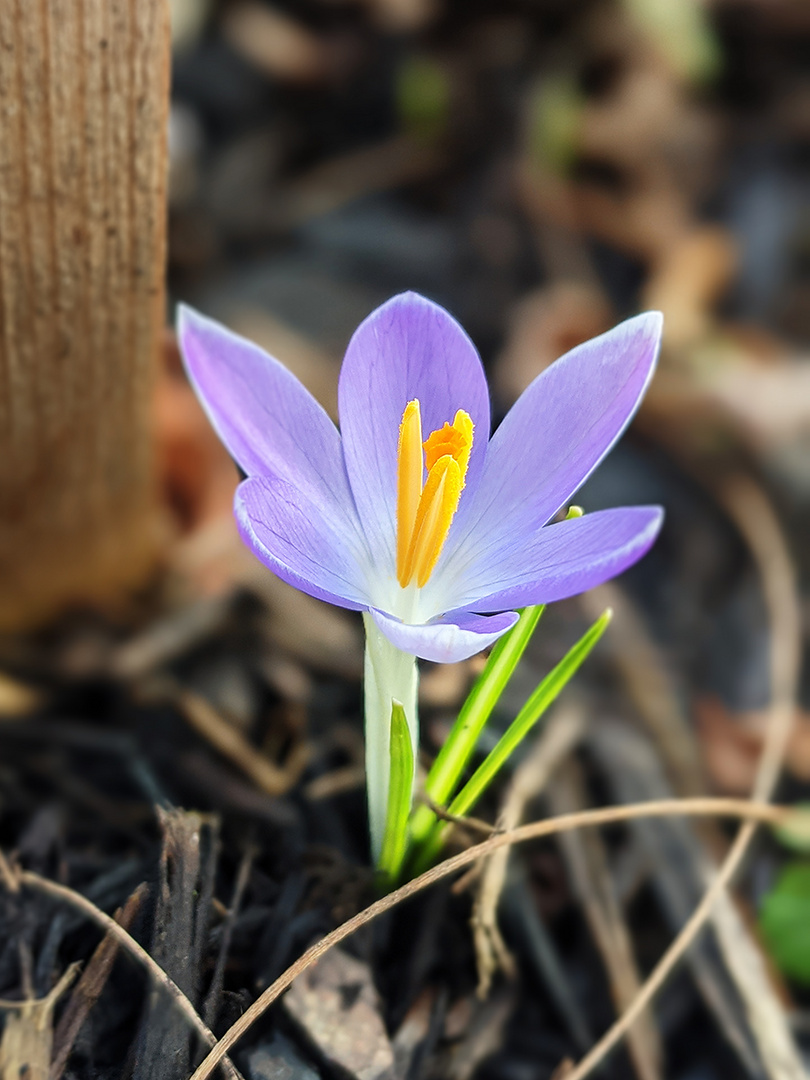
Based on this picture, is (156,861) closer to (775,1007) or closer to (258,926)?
(258,926)

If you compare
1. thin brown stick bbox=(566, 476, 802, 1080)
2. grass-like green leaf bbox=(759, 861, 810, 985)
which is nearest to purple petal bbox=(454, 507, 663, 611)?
thin brown stick bbox=(566, 476, 802, 1080)

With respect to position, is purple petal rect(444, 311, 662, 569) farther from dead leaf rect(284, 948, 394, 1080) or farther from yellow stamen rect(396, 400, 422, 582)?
dead leaf rect(284, 948, 394, 1080)

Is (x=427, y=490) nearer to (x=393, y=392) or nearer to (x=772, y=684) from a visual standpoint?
(x=393, y=392)

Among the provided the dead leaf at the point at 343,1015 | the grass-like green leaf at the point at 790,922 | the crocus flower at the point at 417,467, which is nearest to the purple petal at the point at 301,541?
the crocus flower at the point at 417,467

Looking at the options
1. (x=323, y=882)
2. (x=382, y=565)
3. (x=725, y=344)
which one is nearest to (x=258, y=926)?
(x=323, y=882)

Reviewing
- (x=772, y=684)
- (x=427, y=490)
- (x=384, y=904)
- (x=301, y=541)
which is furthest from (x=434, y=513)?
(x=772, y=684)

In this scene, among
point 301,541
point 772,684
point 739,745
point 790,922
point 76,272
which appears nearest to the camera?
point 301,541
